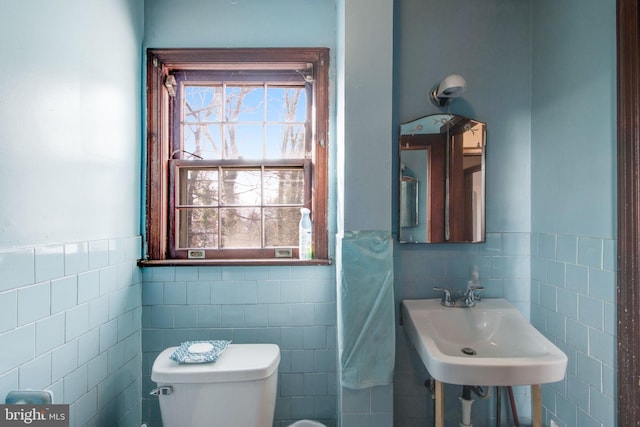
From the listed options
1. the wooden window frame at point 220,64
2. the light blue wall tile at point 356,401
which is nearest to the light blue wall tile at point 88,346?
the wooden window frame at point 220,64

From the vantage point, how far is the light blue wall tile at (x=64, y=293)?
1062mm

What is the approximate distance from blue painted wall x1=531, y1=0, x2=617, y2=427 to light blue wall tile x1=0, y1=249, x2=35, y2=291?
Answer: 1903mm

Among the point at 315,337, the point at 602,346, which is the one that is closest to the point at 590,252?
the point at 602,346

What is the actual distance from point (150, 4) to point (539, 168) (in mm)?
2068

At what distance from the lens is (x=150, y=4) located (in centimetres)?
164

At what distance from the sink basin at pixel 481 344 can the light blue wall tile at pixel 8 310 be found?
127 cm

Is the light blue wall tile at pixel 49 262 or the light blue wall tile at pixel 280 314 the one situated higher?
the light blue wall tile at pixel 49 262

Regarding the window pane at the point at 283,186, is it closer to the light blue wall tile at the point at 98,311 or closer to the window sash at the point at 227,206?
the window sash at the point at 227,206

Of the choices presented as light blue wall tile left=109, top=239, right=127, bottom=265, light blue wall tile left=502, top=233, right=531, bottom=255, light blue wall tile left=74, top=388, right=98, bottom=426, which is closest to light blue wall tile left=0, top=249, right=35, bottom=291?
light blue wall tile left=109, top=239, right=127, bottom=265

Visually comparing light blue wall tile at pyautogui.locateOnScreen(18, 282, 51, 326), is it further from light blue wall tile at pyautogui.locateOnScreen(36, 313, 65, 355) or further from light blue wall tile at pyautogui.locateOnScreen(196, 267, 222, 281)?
light blue wall tile at pyautogui.locateOnScreen(196, 267, 222, 281)

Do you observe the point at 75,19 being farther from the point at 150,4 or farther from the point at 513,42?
the point at 513,42

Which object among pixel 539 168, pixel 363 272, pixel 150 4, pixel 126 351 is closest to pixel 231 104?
pixel 150 4

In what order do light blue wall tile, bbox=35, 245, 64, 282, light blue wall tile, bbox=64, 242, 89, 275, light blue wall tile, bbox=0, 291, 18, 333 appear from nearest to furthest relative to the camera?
light blue wall tile, bbox=0, 291, 18, 333 → light blue wall tile, bbox=35, 245, 64, 282 → light blue wall tile, bbox=64, 242, 89, 275

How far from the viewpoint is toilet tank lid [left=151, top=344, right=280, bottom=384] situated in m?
1.23
